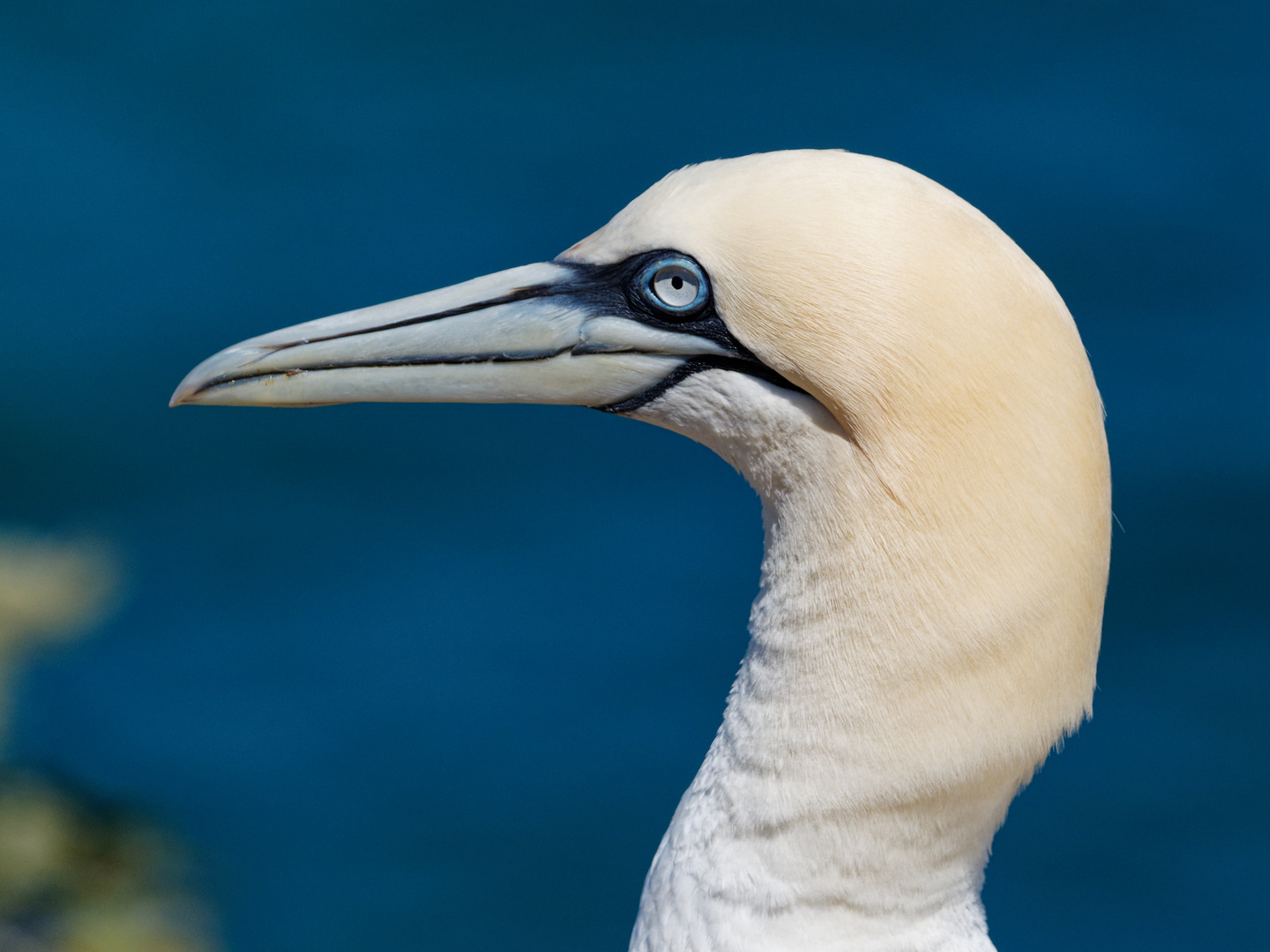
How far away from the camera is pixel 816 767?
238 cm

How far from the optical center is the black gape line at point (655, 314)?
229 cm

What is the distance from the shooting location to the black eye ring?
227 cm

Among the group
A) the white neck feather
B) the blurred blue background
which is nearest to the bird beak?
the white neck feather

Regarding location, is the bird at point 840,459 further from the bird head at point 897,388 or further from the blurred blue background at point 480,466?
the blurred blue background at point 480,466

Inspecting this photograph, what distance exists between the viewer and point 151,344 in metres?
6.68

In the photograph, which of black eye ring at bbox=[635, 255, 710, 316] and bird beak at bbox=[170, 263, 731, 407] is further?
bird beak at bbox=[170, 263, 731, 407]

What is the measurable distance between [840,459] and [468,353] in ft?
2.26

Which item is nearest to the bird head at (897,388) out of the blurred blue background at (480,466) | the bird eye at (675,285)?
the bird eye at (675,285)

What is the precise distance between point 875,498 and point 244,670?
4.46m

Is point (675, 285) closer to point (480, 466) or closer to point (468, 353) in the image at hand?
point (468, 353)

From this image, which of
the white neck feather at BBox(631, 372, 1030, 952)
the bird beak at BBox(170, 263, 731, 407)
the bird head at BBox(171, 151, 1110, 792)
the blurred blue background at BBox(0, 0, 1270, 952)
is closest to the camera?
the bird head at BBox(171, 151, 1110, 792)

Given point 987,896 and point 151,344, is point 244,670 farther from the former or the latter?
point 987,896

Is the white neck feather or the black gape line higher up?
the black gape line

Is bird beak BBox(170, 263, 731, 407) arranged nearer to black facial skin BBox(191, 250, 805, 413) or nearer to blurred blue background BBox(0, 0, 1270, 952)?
black facial skin BBox(191, 250, 805, 413)
